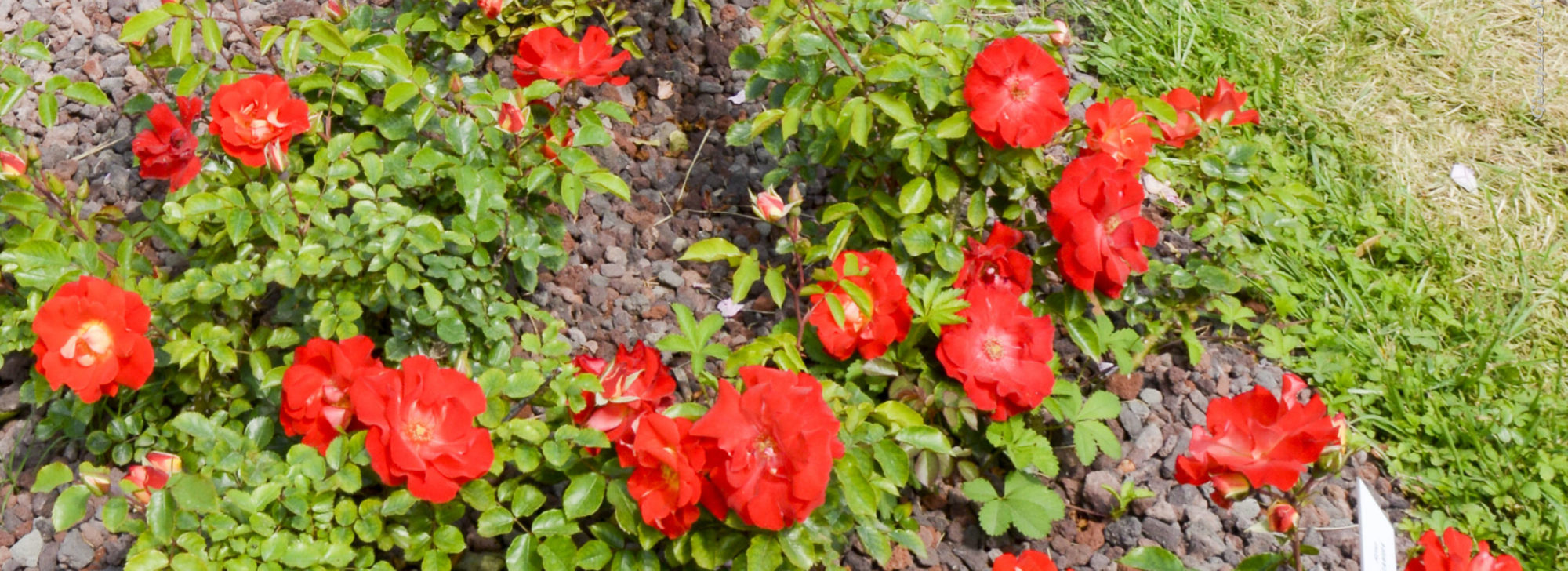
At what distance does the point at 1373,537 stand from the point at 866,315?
0.85 meters

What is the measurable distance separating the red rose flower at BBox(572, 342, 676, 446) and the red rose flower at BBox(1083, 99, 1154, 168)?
962 mm

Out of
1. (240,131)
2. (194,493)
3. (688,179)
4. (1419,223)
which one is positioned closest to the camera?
(194,493)

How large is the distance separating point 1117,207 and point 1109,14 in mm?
1352

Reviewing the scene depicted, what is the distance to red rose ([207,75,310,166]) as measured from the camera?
6.19ft

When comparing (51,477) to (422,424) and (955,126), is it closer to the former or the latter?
(422,424)

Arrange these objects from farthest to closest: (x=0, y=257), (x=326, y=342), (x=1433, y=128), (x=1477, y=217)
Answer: (x=1433, y=128), (x=1477, y=217), (x=0, y=257), (x=326, y=342)

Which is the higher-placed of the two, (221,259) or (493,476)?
(221,259)

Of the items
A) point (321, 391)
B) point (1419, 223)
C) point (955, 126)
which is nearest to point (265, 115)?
point (321, 391)

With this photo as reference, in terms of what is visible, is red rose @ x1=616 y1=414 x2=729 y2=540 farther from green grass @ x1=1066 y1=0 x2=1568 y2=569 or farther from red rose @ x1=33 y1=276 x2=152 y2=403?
green grass @ x1=1066 y1=0 x2=1568 y2=569

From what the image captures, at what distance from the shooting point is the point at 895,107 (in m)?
2.04

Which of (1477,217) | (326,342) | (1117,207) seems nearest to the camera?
(326,342)

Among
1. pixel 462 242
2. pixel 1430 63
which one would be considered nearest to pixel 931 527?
pixel 462 242

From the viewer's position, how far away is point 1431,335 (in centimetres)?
249

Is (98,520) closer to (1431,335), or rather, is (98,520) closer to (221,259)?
(221,259)
